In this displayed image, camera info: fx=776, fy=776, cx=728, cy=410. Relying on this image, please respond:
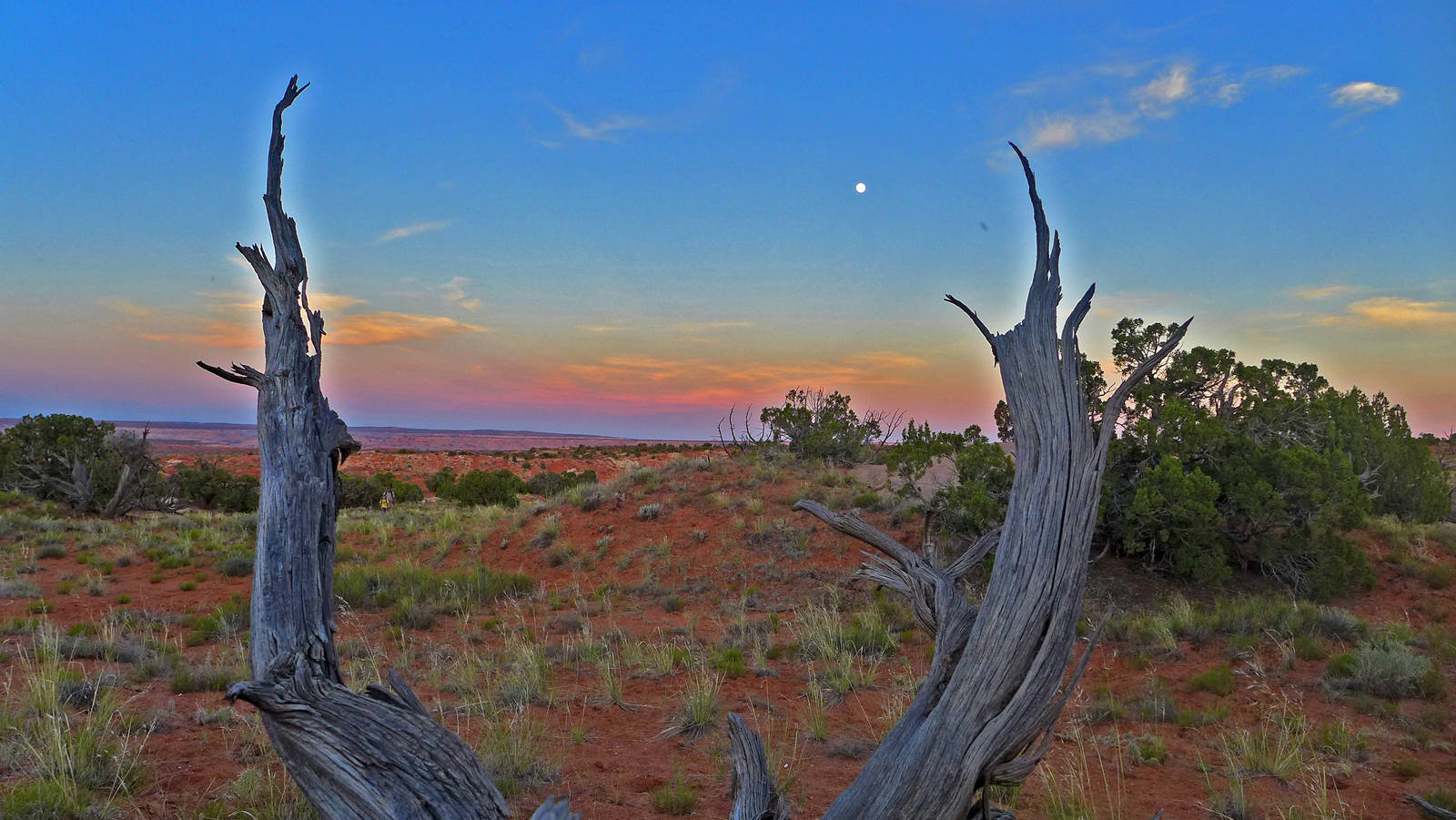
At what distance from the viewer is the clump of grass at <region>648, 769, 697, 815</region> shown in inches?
200

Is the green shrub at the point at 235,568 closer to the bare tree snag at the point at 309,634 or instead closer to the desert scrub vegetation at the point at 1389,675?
the bare tree snag at the point at 309,634

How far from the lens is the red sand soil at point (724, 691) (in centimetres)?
539

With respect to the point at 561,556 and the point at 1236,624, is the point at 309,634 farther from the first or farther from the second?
the point at 561,556

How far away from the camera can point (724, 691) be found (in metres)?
7.78

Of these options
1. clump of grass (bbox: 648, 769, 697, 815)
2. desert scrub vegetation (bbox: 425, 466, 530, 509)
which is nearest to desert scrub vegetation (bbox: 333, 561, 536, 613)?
clump of grass (bbox: 648, 769, 697, 815)

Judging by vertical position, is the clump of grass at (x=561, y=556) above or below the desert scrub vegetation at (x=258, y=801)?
below

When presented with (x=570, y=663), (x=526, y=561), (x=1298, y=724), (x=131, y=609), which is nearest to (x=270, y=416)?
(x=570, y=663)

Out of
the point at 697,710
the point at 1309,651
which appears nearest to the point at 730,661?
the point at 697,710

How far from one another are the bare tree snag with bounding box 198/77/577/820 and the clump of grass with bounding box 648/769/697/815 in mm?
2091

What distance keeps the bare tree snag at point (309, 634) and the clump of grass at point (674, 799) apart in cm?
209

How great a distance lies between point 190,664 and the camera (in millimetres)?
8289

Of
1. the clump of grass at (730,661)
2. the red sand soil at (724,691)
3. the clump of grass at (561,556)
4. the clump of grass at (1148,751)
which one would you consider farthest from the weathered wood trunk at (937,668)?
the clump of grass at (561,556)

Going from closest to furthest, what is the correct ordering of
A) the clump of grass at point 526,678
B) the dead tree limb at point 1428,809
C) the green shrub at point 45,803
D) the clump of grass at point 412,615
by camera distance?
the green shrub at point 45,803
the dead tree limb at point 1428,809
the clump of grass at point 526,678
the clump of grass at point 412,615

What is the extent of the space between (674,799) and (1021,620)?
3.06m
